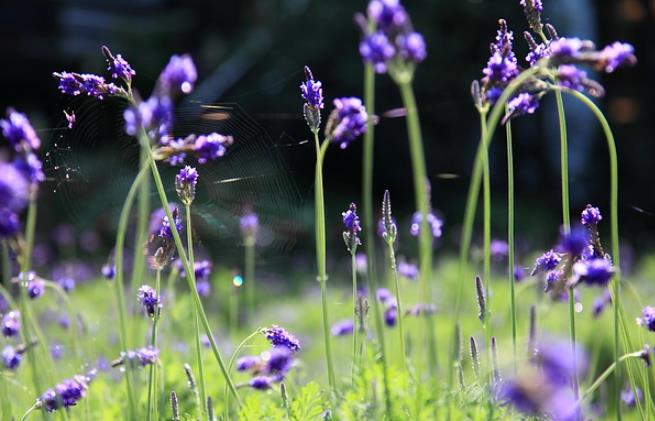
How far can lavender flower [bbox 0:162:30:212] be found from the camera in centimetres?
122

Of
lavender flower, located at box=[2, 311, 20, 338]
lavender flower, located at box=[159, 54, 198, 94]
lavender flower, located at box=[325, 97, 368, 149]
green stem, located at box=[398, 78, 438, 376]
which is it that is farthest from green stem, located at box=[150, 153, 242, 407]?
lavender flower, located at box=[2, 311, 20, 338]

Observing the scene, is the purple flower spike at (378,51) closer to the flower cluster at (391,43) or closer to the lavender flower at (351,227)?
the flower cluster at (391,43)

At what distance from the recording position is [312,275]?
352 inches

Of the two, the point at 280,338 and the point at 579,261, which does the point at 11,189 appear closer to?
the point at 280,338

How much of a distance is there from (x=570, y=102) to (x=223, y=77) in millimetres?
4895

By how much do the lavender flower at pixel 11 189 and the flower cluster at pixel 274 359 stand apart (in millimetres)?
606

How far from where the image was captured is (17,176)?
1286 millimetres

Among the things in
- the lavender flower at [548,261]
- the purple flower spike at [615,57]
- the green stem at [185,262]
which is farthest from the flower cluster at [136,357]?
the purple flower spike at [615,57]

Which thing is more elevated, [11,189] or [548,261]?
[11,189]

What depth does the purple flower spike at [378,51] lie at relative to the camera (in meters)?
1.34

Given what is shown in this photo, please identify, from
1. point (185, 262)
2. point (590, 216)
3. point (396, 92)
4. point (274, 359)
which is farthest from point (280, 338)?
point (396, 92)

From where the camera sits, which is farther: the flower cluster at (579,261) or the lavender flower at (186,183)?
the lavender flower at (186,183)

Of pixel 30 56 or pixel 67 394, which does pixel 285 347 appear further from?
pixel 30 56

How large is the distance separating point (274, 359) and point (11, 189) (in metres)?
0.66
